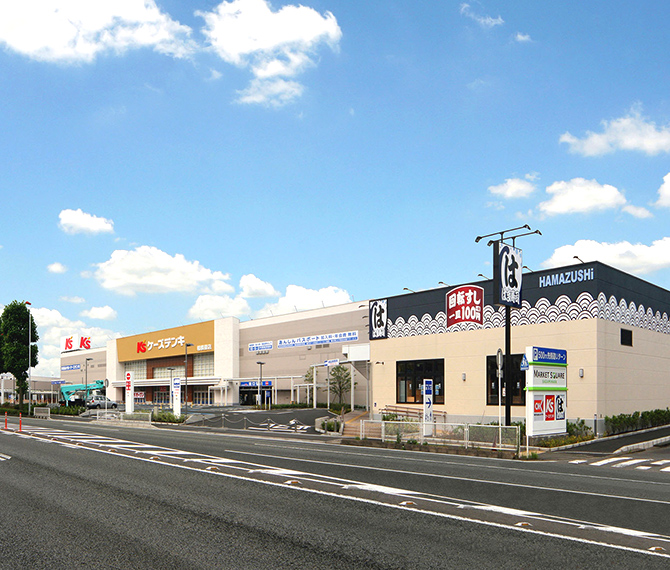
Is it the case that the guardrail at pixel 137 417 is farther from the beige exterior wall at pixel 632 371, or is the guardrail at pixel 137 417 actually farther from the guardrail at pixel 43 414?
the beige exterior wall at pixel 632 371

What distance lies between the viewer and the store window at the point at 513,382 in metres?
34.8

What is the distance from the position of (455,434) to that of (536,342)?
33.6 ft

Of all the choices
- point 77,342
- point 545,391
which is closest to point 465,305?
point 545,391

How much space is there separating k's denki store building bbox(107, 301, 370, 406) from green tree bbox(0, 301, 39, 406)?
18.4m

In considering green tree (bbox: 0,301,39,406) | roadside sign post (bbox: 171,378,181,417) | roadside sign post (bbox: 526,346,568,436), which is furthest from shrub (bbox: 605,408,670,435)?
green tree (bbox: 0,301,39,406)

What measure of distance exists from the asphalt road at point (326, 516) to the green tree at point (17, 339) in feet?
201

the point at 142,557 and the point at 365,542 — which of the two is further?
the point at 365,542

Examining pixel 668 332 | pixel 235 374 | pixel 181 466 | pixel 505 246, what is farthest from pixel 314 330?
pixel 181 466

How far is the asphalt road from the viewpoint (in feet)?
24.6

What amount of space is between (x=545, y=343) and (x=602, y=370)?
321 cm

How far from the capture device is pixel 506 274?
28016mm

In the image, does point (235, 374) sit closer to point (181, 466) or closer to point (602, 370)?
point (602, 370)

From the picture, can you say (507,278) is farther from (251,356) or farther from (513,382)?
(251,356)

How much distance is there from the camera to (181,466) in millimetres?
16984
